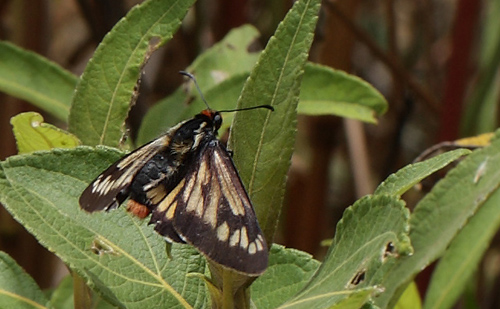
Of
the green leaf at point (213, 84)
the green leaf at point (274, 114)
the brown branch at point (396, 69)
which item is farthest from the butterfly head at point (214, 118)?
the brown branch at point (396, 69)

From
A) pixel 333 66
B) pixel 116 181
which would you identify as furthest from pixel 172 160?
pixel 333 66

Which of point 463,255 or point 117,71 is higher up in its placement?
point 117,71

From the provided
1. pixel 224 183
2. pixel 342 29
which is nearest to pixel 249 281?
pixel 224 183

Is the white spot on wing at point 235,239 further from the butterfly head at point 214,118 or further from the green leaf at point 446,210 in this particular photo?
the butterfly head at point 214,118

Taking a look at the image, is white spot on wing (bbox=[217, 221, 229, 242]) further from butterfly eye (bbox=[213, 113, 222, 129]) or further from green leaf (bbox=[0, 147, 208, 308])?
butterfly eye (bbox=[213, 113, 222, 129])

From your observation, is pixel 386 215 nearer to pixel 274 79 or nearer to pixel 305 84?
pixel 274 79

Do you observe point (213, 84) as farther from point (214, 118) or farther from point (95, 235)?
point (95, 235)

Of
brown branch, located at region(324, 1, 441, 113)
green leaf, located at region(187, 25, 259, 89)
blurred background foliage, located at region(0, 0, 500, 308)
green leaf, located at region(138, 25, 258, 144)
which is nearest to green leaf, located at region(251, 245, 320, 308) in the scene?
green leaf, located at region(138, 25, 258, 144)
